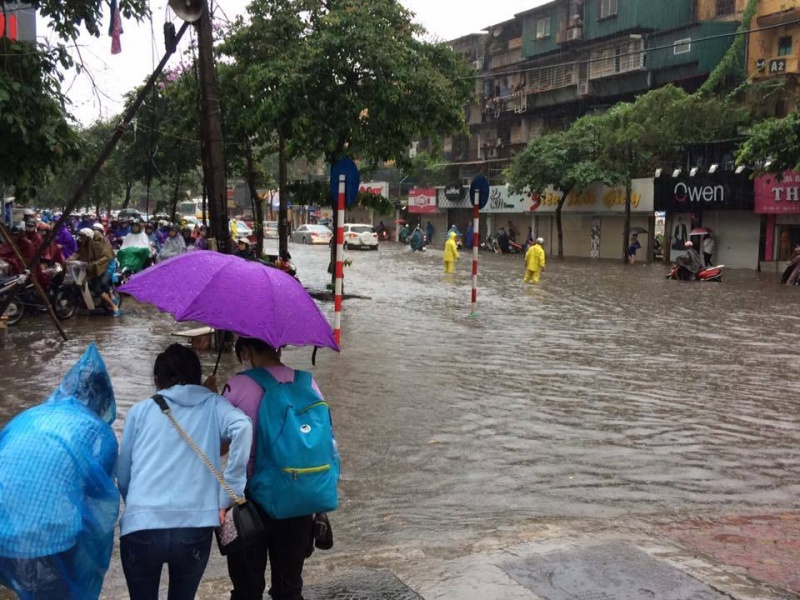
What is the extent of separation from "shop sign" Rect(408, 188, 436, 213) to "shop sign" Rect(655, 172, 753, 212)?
2392 centimetres

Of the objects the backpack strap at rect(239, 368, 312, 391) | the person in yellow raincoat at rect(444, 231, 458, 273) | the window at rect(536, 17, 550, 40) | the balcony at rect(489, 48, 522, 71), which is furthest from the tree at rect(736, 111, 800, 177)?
the balcony at rect(489, 48, 522, 71)

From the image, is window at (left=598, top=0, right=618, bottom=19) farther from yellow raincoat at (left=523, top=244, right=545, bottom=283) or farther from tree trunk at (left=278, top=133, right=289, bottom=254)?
tree trunk at (left=278, top=133, right=289, bottom=254)

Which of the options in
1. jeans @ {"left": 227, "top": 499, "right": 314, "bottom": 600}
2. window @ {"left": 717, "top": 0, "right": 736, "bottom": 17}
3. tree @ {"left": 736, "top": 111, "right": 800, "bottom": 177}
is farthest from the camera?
window @ {"left": 717, "top": 0, "right": 736, "bottom": 17}

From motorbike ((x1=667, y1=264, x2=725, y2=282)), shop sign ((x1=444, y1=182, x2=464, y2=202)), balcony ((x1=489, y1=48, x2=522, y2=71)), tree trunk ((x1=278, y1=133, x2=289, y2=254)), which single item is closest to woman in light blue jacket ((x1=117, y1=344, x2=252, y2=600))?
tree trunk ((x1=278, y1=133, x2=289, y2=254))

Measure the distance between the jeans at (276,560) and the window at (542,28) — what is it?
5483cm

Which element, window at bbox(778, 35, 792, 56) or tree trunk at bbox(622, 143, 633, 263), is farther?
tree trunk at bbox(622, 143, 633, 263)

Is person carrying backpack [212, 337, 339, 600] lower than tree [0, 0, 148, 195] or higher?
lower

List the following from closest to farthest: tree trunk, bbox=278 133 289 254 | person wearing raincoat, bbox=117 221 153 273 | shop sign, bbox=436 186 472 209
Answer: person wearing raincoat, bbox=117 221 153 273, tree trunk, bbox=278 133 289 254, shop sign, bbox=436 186 472 209

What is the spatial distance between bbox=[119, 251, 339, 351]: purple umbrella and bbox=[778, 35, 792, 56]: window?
39689 mm

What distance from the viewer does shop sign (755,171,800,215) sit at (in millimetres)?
33406

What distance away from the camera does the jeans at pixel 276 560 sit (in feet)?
11.2

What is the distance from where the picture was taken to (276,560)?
3471mm

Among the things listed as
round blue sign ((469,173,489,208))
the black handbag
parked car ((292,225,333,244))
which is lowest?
parked car ((292,225,333,244))

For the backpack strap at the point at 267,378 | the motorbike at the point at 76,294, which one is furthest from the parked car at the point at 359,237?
the backpack strap at the point at 267,378
